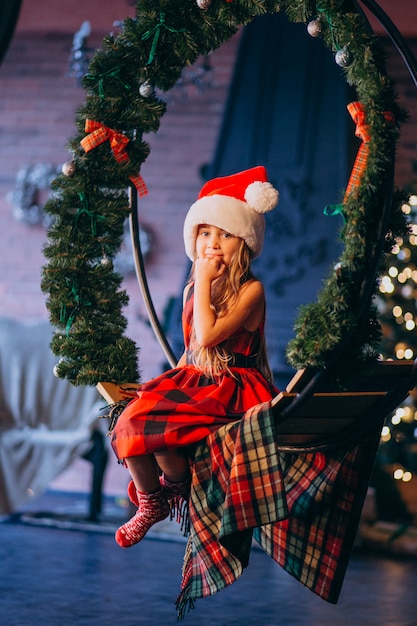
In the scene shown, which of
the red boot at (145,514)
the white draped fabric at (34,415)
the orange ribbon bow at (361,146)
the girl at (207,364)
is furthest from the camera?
the white draped fabric at (34,415)

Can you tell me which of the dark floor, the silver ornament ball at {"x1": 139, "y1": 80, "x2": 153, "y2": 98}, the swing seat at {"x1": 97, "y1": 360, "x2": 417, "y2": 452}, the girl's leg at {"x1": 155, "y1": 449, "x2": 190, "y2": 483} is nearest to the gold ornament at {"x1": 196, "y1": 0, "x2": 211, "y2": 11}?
the silver ornament ball at {"x1": 139, "y1": 80, "x2": 153, "y2": 98}

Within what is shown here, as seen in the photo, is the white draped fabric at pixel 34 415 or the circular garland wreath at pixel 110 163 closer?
the circular garland wreath at pixel 110 163

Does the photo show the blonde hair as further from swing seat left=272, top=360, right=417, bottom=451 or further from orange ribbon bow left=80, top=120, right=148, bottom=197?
Result: orange ribbon bow left=80, top=120, right=148, bottom=197

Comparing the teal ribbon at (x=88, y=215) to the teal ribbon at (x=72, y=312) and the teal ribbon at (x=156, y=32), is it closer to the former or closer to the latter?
the teal ribbon at (x=72, y=312)

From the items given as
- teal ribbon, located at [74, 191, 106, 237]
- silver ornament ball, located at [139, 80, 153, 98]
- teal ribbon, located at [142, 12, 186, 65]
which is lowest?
teal ribbon, located at [74, 191, 106, 237]

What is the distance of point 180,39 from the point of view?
8.25 feet

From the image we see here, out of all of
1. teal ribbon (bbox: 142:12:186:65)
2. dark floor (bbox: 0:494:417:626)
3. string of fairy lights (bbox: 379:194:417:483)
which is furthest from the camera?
string of fairy lights (bbox: 379:194:417:483)

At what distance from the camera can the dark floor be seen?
10.6 ft

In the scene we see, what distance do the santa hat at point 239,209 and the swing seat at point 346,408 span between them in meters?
0.46

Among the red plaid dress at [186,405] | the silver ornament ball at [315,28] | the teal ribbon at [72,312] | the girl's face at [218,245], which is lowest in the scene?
the red plaid dress at [186,405]

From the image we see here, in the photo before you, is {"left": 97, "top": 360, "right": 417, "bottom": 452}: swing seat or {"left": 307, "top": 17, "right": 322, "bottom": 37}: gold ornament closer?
{"left": 97, "top": 360, "right": 417, "bottom": 452}: swing seat

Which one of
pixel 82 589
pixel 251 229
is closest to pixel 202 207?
pixel 251 229

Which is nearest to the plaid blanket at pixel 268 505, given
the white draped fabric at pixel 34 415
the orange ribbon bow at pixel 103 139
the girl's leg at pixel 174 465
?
the girl's leg at pixel 174 465

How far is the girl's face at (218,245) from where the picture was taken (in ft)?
7.75
